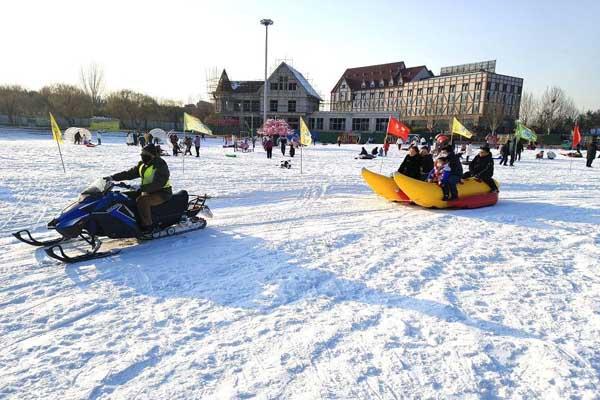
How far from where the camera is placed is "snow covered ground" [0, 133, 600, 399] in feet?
8.87

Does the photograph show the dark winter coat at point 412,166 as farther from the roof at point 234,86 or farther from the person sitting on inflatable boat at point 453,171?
the roof at point 234,86

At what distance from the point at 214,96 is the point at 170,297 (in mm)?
61696

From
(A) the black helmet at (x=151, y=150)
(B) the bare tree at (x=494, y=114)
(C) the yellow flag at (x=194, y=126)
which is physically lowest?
(A) the black helmet at (x=151, y=150)

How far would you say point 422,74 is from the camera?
220ft

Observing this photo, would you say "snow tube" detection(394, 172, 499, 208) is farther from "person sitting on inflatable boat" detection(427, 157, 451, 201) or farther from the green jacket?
the green jacket

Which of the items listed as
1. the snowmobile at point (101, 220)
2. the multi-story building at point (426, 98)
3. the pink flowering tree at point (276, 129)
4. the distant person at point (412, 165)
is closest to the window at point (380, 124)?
the multi-story building at point (426, 98)

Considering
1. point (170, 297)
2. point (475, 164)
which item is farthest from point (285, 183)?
point (170, 297)

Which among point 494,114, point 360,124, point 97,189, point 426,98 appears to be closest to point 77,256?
point 97,189

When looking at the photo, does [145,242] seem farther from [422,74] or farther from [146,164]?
[422,74]

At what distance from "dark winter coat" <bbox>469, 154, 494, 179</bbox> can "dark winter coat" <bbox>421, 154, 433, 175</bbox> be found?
1198mm

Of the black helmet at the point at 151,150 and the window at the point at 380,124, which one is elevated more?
the window at the point at 380,124

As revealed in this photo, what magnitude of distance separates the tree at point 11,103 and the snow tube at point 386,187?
215 feet

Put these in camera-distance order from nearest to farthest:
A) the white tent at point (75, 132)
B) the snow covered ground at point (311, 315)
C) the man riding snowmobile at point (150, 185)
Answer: the snow covered ground at point (311, 315), the man riding snowmobile at point (150, 185), the white tent at point (75, 132)

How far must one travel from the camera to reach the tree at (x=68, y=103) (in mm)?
55625
